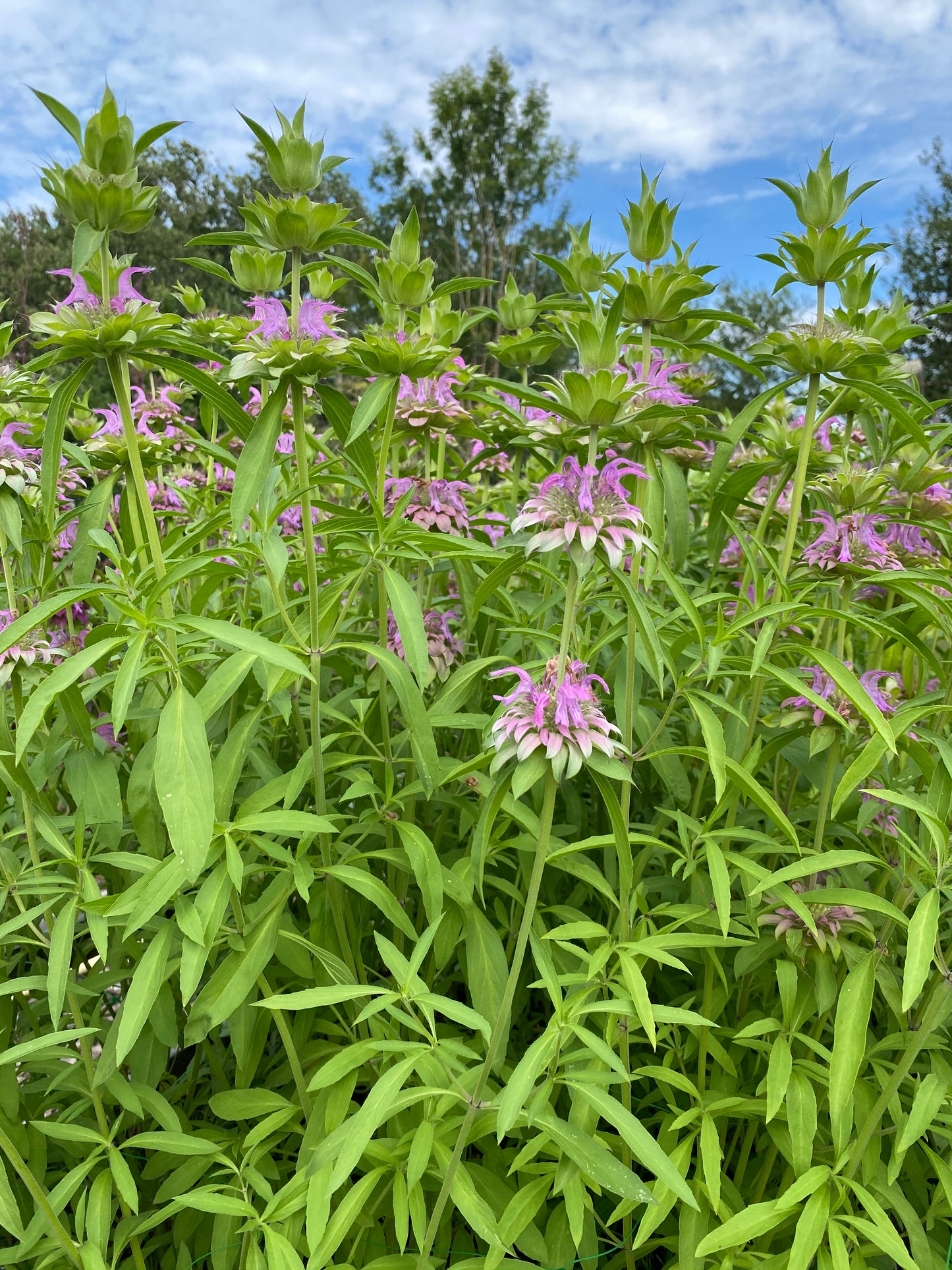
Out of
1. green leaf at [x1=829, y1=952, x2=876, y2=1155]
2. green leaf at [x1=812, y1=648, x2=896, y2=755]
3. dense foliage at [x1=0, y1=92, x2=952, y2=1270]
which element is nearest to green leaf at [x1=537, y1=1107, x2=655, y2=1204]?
dense foliage at [x1=0, y1=92, x2=952, y2=1270]

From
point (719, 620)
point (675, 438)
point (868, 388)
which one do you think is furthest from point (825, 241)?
point (719, 620)

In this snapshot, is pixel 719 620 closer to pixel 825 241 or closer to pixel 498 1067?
pixel 825 241

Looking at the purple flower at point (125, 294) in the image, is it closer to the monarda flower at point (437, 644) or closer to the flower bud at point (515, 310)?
the monarda flower at point (437, 644)

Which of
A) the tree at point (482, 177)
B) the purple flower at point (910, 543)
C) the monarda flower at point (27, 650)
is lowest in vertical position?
the monarda flower at point (27, 650)

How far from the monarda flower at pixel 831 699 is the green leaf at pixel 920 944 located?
37 centimetres

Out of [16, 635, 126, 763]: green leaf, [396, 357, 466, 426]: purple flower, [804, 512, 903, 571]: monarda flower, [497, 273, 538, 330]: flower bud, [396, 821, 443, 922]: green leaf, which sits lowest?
[396, 821, 443, 922]: green leaf

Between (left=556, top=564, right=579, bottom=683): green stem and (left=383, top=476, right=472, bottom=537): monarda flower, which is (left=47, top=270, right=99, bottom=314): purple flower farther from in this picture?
(left=556, top=564, right=579, bottom=683): green stem

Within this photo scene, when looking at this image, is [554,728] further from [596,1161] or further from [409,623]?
[596,1161]

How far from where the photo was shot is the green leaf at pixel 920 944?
1.09 meters

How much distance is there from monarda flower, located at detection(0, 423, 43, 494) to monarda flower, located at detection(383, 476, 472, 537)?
2.29 feet

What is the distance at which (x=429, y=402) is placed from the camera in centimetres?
183

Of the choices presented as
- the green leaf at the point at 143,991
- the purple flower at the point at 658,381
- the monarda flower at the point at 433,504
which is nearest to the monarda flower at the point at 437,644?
the monarda flower at the point at 433,504

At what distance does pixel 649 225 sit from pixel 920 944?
1200 millimetres

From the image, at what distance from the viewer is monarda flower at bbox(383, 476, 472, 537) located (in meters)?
1.89
